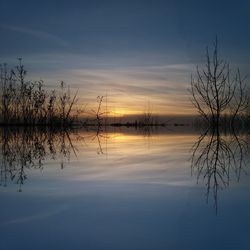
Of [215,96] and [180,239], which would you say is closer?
[180,239]

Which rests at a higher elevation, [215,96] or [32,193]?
[215,96]

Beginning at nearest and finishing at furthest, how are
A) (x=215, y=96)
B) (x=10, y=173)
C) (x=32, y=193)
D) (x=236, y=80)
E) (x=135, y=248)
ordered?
→ (x=135, y=248)
(x=32, y=193)
(x=10, y=173)
(x=215, y=96)
(x=236, y=80)

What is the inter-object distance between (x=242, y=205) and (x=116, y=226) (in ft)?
2.99

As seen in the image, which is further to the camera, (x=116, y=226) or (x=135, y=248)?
(x=116, y=226)

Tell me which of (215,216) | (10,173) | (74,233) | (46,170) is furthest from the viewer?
(46,170)

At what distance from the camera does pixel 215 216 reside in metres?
2.40

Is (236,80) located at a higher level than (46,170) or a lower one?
higher

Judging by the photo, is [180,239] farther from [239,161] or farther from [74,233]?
[239,161]

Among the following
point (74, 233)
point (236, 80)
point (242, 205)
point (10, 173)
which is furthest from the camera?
point (236, 80)

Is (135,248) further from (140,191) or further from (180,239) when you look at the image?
(140,191)

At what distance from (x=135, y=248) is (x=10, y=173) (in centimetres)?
272

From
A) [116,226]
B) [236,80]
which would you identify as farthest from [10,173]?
[236,80]

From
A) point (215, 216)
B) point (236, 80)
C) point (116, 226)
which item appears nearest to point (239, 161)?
point (215, 216)

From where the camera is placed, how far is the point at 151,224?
7.35ft
